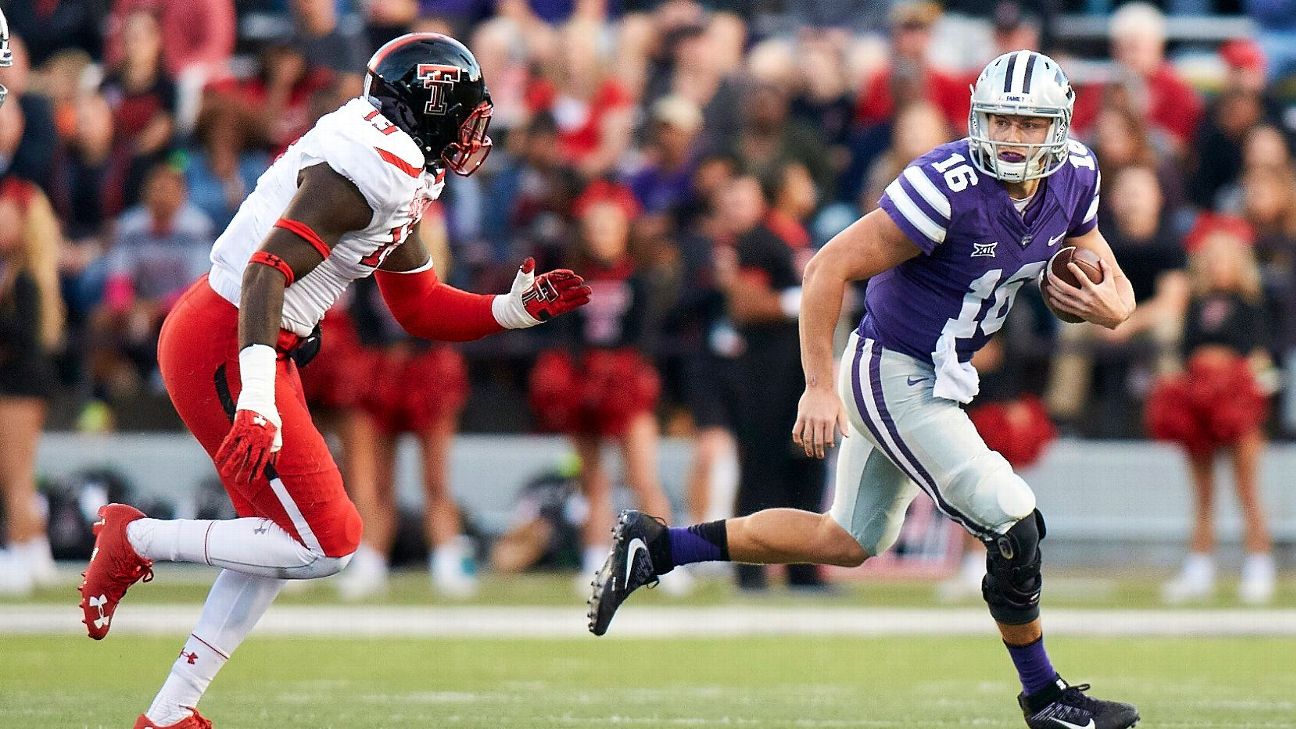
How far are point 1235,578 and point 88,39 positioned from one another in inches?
346

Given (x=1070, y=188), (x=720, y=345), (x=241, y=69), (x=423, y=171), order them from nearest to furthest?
(x=423, y=171)
(x=1070, y=188)
(x=720, y=345)
(x=241, y=69)

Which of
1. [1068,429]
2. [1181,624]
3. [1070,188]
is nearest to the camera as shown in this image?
[1070,188]

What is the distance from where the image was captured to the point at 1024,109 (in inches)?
227

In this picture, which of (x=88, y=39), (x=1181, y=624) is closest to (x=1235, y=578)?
(x=1181, y=624)

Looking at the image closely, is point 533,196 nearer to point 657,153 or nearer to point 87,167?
point 657,153

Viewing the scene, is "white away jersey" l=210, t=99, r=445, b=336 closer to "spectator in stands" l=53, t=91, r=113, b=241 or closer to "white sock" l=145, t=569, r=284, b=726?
"white sock" l=145, t=569, r=284, b=726

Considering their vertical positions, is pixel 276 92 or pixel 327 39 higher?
pixel 327 39

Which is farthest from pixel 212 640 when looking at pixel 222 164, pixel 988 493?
pixel 222 164

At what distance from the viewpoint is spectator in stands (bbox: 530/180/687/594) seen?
36.4 feet

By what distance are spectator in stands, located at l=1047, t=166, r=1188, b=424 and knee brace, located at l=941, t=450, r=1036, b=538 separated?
235 inches

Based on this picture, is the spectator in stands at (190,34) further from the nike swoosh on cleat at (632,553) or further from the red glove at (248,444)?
the red glove at (248,444)

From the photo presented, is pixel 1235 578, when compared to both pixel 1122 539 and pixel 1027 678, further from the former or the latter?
pixel 1027 678

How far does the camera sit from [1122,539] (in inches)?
483

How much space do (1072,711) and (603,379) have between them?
18.5 feet
